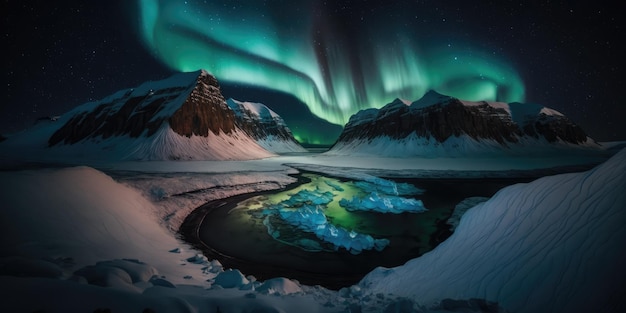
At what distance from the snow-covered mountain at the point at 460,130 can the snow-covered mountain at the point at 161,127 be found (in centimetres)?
5833

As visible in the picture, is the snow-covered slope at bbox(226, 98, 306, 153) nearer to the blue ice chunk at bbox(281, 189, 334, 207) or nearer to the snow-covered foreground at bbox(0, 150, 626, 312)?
the blue ice chunk at bbox(281, 189, 334, 207)

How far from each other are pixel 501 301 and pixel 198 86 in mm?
92343

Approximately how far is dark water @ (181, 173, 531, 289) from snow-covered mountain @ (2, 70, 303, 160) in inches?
2039

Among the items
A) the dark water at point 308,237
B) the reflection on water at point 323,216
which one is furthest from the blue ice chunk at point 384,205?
the dark water at point 308,237

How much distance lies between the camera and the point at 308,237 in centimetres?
1195

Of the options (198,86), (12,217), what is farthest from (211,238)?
(198,86)

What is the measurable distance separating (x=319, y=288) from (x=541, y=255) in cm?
548

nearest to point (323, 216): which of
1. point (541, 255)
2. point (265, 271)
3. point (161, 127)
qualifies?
point (265, 271)

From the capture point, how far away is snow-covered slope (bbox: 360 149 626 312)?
4230 millimetres

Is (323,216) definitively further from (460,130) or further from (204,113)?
(460,130)

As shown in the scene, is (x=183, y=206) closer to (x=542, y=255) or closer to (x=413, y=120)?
(x=542, y=255)

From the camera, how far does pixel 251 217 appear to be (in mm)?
14898

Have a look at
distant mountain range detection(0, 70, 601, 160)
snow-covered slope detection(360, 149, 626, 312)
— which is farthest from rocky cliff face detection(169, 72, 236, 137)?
snow-covered slope detection(360, 149, 626, 312)

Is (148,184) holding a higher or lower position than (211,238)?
higher
